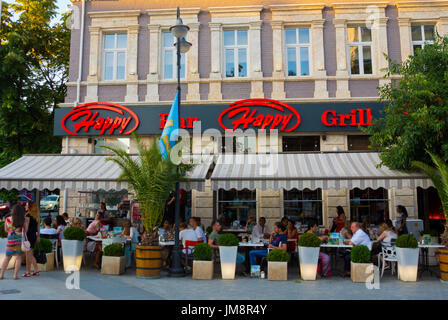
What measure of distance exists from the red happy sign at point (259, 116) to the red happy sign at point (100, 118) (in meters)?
3.33

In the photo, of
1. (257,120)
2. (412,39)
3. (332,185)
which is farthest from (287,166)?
(412,39)

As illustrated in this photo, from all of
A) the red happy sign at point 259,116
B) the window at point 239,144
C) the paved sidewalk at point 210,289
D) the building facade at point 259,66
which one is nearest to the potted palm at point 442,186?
the paved sidewalk at point 210,289

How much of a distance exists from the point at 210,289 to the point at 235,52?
952cm

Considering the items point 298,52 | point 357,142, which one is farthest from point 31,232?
point 298,52

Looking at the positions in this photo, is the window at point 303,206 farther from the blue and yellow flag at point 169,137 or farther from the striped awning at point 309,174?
the blue and yellow flag at point 169,137

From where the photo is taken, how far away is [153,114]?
554 inches

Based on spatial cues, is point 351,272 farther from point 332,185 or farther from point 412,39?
point 412,39

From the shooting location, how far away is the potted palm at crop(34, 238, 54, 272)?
31.7 ft

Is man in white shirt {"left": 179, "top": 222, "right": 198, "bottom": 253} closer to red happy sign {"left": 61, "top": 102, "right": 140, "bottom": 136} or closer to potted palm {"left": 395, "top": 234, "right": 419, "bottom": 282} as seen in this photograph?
potted palm {"left": 395, "top": 234, "right": 419, "bottom": 282}

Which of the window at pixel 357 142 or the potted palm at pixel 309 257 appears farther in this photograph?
the window at pixel 357 142

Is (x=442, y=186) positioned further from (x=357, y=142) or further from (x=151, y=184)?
(x=151, y=184)

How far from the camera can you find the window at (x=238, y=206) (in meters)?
13.9

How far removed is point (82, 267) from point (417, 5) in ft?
46.1

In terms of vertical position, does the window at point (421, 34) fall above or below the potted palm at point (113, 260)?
above
